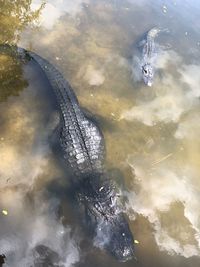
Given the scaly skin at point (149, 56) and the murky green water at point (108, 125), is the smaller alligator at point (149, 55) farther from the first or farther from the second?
the murky green water at point (108, 125)

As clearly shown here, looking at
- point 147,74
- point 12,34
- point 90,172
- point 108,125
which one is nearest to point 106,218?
point 90,172

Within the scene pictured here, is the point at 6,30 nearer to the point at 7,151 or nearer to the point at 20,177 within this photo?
the point at 7,151

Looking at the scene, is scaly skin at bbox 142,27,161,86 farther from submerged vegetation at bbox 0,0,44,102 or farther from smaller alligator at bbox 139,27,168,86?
submerged vegetation at bbox 0,0,44,102

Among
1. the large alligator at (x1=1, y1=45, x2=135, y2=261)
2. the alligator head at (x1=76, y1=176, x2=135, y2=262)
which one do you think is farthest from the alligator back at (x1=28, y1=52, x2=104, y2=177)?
the alligator head at (x1=76, y1=176, x2=135, y2=262)

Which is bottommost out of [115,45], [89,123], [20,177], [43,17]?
[20,177]

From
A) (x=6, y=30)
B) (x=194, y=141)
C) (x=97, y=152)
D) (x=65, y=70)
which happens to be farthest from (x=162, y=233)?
(x=6, y=30)

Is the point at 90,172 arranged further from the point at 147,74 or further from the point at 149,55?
the point at 149,55
